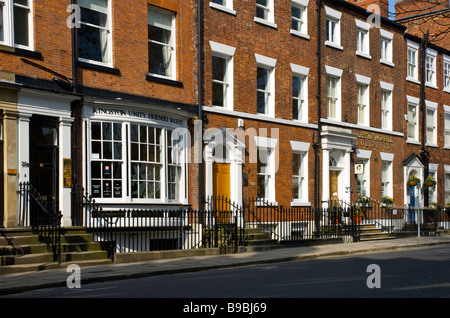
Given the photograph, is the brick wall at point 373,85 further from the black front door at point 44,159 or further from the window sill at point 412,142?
the black front door at point 44,159

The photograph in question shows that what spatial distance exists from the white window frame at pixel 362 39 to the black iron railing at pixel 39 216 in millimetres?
16918

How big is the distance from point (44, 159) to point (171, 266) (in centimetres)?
449

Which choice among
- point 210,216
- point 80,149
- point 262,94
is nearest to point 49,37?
point 80,149

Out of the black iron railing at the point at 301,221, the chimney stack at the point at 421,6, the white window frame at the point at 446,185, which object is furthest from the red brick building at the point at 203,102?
the white window frame at the point at 446,185

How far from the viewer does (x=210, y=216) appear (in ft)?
66.3

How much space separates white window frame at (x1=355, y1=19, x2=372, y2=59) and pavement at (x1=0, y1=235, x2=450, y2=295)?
9.98 metres

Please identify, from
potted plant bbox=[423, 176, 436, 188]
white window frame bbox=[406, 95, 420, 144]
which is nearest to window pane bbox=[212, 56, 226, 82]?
white window frame bbox=[406, 95, 420, 144]

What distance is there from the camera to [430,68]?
3312 cm

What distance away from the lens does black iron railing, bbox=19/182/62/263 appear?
15.0m

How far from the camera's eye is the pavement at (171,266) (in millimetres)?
11922

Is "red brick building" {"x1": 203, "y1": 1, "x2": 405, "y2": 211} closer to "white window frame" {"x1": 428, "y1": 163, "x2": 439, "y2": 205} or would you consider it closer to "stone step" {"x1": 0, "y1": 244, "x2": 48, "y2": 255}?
"white window frame" {"x1": 428, "y1": 163, "x2": 439, "y2": 205}

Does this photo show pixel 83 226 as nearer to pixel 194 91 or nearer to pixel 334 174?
pixel 194 91

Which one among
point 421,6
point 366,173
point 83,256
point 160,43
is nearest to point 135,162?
point 83,256
